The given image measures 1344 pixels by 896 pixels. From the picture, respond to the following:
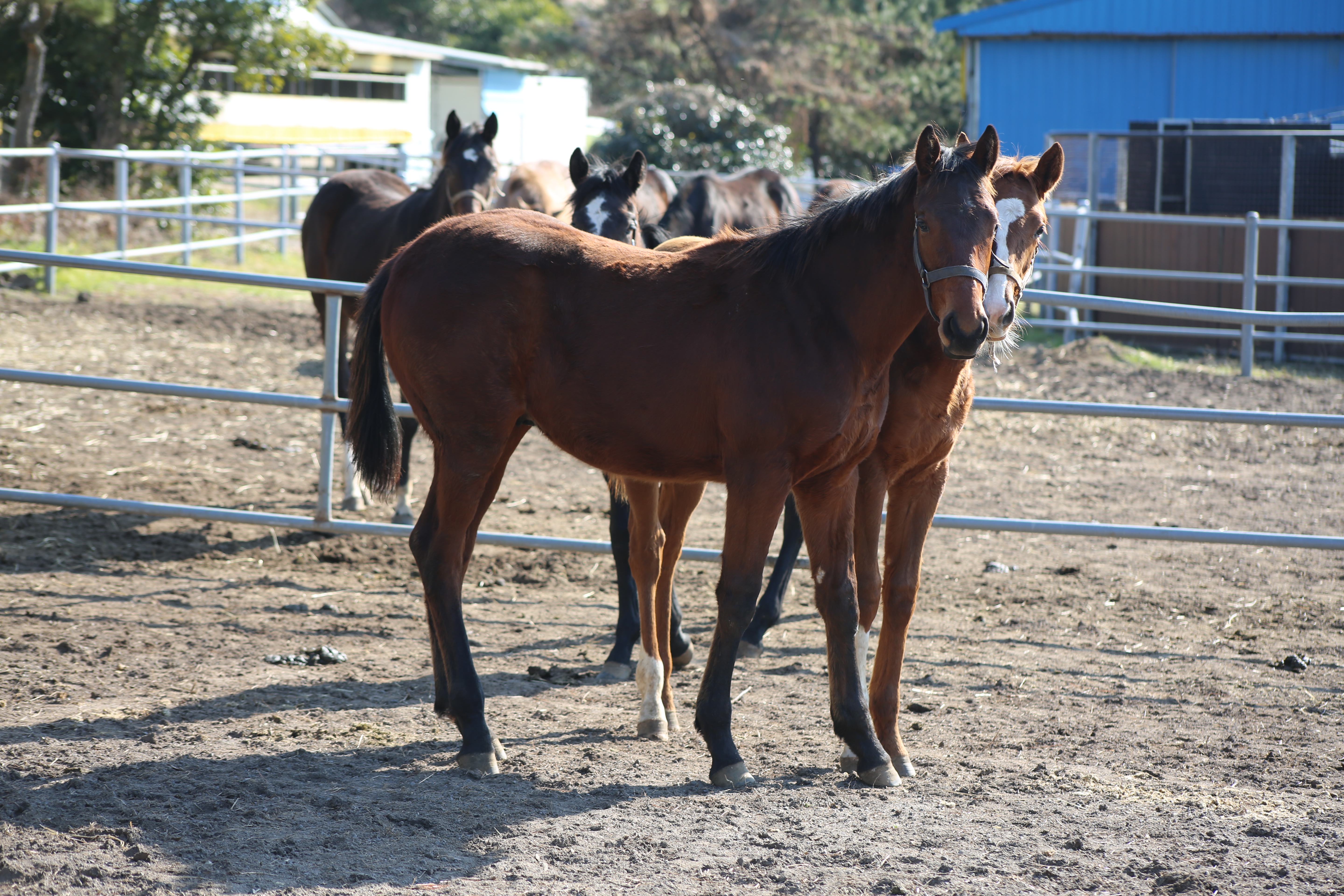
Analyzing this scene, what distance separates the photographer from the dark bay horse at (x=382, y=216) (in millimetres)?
6547

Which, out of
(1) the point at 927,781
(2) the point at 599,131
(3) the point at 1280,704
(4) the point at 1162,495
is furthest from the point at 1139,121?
(2) the point at 599,131

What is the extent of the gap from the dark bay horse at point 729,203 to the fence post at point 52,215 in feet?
26.9

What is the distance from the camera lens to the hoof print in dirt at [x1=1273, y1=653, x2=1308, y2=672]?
182 inches

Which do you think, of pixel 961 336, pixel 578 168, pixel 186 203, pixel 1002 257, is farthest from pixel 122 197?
pixel 961 336

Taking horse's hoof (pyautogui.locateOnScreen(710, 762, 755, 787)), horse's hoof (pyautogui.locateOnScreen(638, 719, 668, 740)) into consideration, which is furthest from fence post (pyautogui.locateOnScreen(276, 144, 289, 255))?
horse's hoof (pyautogui.locateOnScreen(710, 762, 755, 787))

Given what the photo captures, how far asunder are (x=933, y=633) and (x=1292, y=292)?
31.2 feet

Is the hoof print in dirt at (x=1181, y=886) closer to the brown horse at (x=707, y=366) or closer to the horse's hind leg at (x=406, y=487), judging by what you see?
the brown horse at (x=707, y=366)

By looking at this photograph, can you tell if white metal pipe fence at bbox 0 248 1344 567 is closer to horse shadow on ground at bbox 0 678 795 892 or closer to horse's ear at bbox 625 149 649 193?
horse's ear at bbox 625 149 649 193

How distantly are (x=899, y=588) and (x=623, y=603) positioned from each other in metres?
1.34

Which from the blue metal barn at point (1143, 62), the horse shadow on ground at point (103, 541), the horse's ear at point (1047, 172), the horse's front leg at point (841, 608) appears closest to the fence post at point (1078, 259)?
the blue metal barn at point (1143, 62)

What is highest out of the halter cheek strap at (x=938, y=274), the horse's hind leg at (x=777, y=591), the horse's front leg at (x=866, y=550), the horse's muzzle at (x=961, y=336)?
the halter cheek strap at (x=938, y=274)

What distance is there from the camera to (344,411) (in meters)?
5.34

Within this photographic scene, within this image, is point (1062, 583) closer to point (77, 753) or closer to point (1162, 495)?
point (1162, 495)

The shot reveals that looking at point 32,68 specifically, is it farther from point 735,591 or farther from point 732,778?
point 732,778
